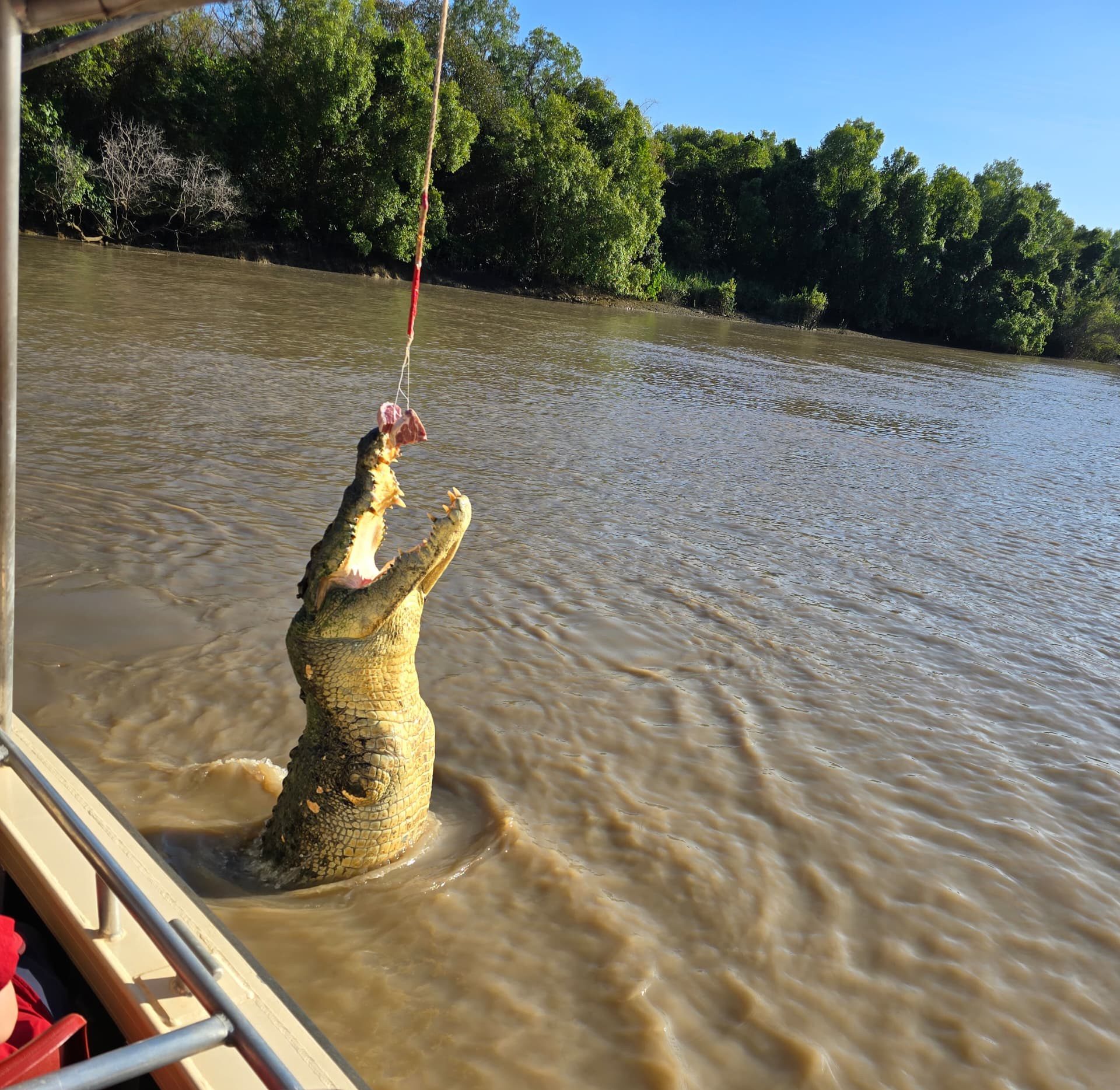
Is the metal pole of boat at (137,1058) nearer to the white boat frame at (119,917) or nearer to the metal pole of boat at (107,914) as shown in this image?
the white boat frame at (119,917)

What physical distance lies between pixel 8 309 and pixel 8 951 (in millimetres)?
1428

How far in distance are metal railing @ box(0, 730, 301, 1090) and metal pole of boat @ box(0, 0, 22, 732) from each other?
888 mm

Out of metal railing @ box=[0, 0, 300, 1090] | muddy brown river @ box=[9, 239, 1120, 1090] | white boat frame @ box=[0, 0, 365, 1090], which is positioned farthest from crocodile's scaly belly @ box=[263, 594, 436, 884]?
metal railing @ box=[0, 0, 300, 1090]

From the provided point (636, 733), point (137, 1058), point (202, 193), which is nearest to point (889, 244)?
point (202, 193)

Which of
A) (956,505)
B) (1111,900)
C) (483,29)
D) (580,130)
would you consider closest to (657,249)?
(580,130)

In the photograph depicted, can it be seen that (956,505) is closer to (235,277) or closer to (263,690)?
(263,690)

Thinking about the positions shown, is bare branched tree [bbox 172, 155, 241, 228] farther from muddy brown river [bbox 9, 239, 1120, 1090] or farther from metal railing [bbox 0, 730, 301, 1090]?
metal railing [bbox 0, 730, 301, 1090]

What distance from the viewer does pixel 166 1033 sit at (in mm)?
1327

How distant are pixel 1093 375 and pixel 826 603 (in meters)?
38.6

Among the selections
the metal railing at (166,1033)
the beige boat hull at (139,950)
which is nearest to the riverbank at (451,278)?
the beige boat hull at (139,950)

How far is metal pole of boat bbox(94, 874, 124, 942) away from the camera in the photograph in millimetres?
1724

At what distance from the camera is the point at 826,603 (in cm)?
619

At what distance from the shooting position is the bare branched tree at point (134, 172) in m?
29.1

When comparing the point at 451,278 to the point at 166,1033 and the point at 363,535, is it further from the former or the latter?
the point at 166,1033
